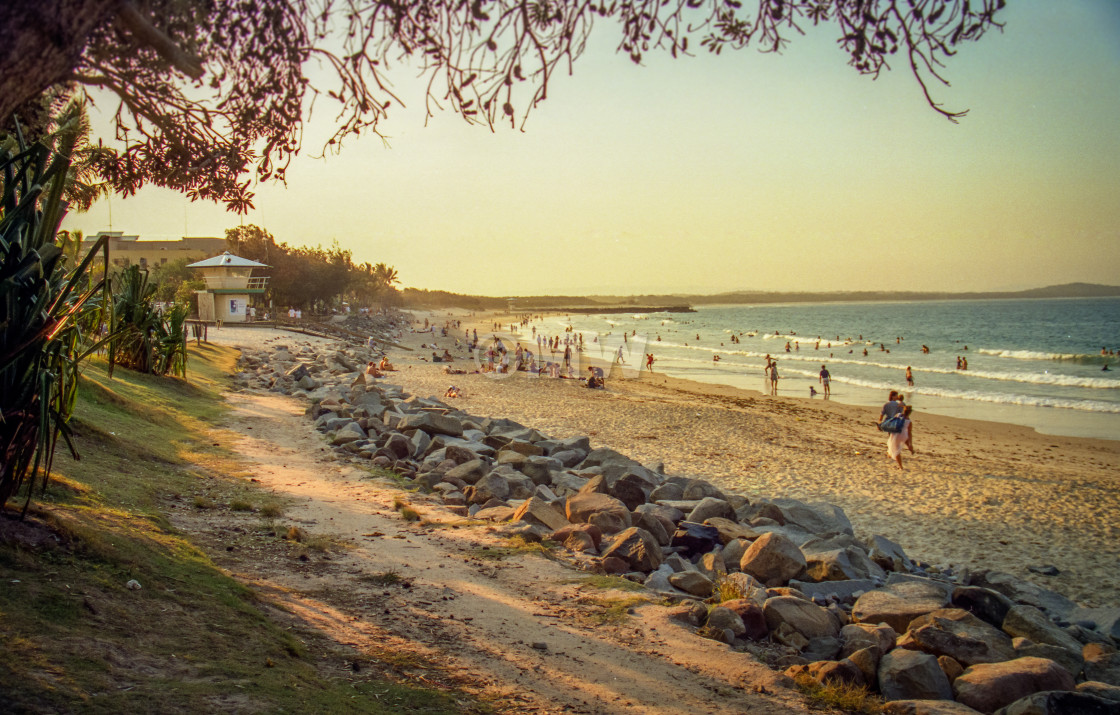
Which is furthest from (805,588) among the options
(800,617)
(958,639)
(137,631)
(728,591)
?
(137,631)

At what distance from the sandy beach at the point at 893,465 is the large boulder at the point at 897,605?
133 inches

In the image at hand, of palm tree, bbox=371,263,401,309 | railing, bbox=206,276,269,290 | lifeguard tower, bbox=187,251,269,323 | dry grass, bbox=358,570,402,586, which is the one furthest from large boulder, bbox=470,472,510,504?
palm tree, bbox=371,263,401,309

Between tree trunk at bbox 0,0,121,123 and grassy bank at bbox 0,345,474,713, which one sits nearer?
tree trunk at bbox 0,0,121,123

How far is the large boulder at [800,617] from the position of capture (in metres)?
5.80

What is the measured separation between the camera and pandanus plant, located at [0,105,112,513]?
15.4 ft

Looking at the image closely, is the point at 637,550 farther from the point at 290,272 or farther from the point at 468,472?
the point at 290,272

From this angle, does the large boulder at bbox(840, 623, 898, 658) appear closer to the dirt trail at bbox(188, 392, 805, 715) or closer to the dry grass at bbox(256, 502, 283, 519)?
the dirt trail at bbox(188, 392, 805, 715)

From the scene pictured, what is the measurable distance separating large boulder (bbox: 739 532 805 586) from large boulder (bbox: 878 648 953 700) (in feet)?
6.16

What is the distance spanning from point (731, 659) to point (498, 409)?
1716 cm

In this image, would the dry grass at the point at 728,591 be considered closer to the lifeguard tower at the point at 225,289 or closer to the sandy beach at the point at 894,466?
the sandy beach at the point at 894,466

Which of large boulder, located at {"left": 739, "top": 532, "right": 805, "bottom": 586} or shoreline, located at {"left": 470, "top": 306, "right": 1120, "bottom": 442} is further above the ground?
large boulder, located at {"left": 739, "top": 532, "right": 805, "bottom": 586}

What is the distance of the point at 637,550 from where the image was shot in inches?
285

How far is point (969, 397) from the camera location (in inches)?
1224

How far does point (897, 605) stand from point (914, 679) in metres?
1.37
